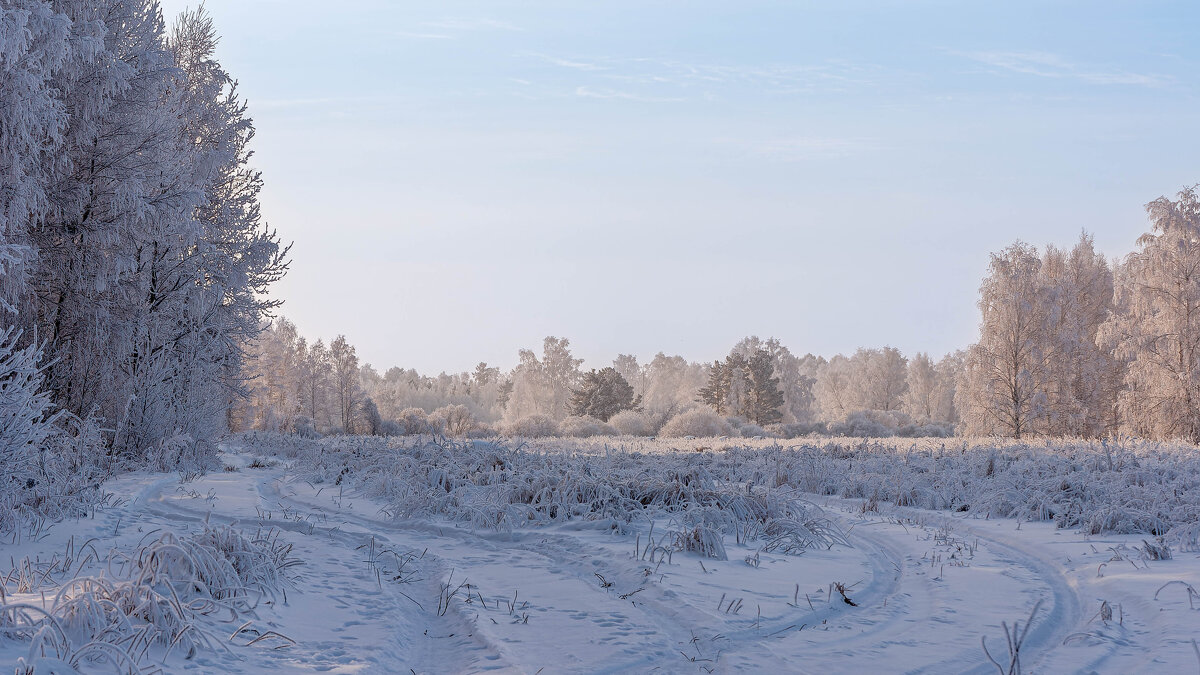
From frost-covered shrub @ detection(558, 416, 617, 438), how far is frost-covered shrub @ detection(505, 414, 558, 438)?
0.51 m

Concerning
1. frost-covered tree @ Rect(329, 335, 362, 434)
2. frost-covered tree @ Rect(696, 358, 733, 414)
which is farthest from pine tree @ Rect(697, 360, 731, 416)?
frost-covered tree @ Rect(329, 335, 362, 434)

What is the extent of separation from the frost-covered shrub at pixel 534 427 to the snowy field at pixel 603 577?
31059 mm

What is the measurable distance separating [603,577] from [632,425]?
38.2m

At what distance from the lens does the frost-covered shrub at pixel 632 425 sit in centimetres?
4356

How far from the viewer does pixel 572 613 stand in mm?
5027

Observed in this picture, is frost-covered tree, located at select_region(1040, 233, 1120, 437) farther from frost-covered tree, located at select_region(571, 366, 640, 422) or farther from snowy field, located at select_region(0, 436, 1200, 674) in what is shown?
frost-covered tree, located at select_region(571, 366, 640, 422)

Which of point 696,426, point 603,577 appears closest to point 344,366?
point 696,426

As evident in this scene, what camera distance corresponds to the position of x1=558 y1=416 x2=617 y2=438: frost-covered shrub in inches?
1585

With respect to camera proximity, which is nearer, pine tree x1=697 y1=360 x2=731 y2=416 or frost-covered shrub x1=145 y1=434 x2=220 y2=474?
frost-covered shrub x1=145 y1=434 x2=220 y2=474

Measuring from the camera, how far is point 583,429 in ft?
133

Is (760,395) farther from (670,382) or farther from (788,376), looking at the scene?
(670,382)

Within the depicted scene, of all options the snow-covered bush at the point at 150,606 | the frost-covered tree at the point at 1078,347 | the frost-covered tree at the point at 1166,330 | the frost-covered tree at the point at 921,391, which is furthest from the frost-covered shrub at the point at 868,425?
the snow-covered bush at the point at 150,606

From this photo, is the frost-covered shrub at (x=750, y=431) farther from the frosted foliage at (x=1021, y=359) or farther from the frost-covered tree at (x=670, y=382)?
the frost-covered tree at (x=670, y=382)

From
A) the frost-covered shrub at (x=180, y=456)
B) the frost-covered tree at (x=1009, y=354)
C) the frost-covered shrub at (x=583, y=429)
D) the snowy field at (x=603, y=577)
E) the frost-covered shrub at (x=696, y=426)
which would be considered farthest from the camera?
the frost-covered shrub at (x=583, y=429)
